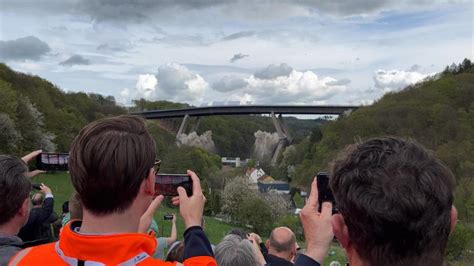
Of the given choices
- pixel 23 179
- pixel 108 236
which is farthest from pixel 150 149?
pixel 23 179

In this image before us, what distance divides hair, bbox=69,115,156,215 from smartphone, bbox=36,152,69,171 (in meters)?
1.52

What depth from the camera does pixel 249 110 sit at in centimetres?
11038

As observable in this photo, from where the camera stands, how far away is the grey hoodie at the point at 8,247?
2986 millimetres

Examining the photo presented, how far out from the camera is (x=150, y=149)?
2268 mm

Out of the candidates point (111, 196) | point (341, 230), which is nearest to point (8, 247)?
point (111, 196)

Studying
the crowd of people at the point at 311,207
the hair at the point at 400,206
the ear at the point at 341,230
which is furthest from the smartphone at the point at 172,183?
the hair at the point at 400,206

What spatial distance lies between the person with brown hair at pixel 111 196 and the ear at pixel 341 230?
1.73 feet

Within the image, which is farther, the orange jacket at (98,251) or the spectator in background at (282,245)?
the spectator in background at (282,245)

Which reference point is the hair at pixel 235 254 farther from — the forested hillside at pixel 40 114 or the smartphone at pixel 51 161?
the forested hillside at pixel 40 114

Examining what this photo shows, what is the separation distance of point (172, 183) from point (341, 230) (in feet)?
3.55

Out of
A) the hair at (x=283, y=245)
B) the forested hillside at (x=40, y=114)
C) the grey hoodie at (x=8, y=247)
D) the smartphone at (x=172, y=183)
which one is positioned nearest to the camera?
the smartphone at (x=172, y=183)

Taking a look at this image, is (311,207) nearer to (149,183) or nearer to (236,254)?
(149,183)

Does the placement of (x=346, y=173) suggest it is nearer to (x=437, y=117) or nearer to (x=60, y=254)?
(x=60, y=254)

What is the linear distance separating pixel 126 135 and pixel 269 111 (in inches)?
4180
